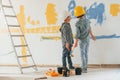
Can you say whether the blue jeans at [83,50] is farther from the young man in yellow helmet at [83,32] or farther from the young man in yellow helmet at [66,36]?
the young man in yellow helmet at [66,36]

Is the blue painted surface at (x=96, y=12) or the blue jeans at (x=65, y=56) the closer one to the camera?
the blue jeans at (x=65, y=56)

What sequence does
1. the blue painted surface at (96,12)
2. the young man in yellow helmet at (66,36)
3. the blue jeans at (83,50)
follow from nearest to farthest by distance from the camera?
the young man in yellow helmet at (66,36) < the blue jeans at (83,50) < the blue painted surface at (96,12)

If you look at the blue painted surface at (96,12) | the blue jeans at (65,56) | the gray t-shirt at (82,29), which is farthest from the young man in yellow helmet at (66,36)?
the blue painted surface at (96,12)

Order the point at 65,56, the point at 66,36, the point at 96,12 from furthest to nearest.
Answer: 1. the point at 96,12
2. the point at 65,56
3. the point at 66,36

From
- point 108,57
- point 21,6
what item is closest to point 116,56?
point 108,57

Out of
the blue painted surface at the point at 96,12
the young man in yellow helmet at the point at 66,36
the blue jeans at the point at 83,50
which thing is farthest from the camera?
the blue painted surface at the point at 96,12

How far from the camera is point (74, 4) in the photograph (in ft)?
20.2

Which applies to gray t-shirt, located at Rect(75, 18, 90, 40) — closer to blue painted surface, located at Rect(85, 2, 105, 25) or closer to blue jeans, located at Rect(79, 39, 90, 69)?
blue jeans, located at Rect(79, 39, 90, 69)

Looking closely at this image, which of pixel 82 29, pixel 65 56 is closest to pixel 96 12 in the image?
pixel 82 29

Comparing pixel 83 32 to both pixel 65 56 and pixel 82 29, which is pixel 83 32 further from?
pixel 65 56

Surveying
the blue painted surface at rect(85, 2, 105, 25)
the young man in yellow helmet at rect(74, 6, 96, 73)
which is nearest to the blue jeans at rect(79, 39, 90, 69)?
the young man in yellow helmet at rect(74, 6, 96, 73)

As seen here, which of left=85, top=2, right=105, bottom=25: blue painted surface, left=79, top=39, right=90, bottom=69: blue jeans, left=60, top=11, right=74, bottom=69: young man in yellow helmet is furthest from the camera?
left=85, top=2, right=105, bottom=25: blue painted surface

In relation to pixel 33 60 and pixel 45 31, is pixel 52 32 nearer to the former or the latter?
pixel 45 31

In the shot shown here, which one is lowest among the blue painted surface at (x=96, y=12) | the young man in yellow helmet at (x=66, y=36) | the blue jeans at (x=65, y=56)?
the blue jeans at (x=65, y=56)
